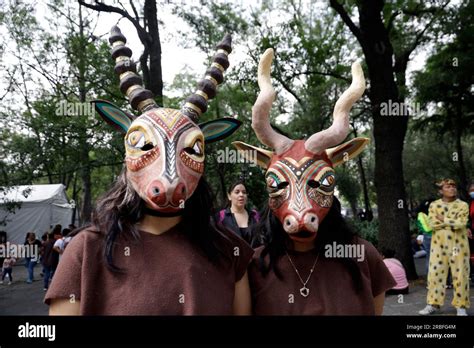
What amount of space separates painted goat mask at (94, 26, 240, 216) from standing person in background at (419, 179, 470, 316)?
4199mm

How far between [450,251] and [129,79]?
5.08m

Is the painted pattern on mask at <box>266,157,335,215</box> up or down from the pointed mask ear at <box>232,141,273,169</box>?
down

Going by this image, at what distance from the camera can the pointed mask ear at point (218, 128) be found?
2.73 meters

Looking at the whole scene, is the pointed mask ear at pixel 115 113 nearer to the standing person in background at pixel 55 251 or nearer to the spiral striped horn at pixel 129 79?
the spiral striped horn at pixel 129 79

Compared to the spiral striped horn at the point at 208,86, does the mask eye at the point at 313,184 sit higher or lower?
lower

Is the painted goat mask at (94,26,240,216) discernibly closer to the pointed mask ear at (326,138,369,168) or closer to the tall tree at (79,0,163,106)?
the pointed mask ear at (326,138,369,168)

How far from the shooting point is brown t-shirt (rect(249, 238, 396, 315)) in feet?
8.40

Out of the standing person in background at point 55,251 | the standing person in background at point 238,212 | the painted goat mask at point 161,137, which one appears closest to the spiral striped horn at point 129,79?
the painted goat mask at point 161,137

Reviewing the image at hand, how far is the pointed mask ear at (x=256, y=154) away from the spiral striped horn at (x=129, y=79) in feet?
2.42

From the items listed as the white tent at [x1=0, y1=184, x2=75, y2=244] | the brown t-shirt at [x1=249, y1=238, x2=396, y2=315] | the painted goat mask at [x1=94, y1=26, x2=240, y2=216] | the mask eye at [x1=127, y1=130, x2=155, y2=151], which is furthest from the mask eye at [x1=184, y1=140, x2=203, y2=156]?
the white tent at [x1=0, y1=184, x2=75, y2=244]

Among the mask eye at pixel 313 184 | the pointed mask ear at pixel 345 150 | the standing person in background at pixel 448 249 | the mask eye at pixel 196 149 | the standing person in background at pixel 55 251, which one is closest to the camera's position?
the mask eye at pixel 196 149

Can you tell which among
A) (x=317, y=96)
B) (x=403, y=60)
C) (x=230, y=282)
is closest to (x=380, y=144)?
(x=403, y=60)
